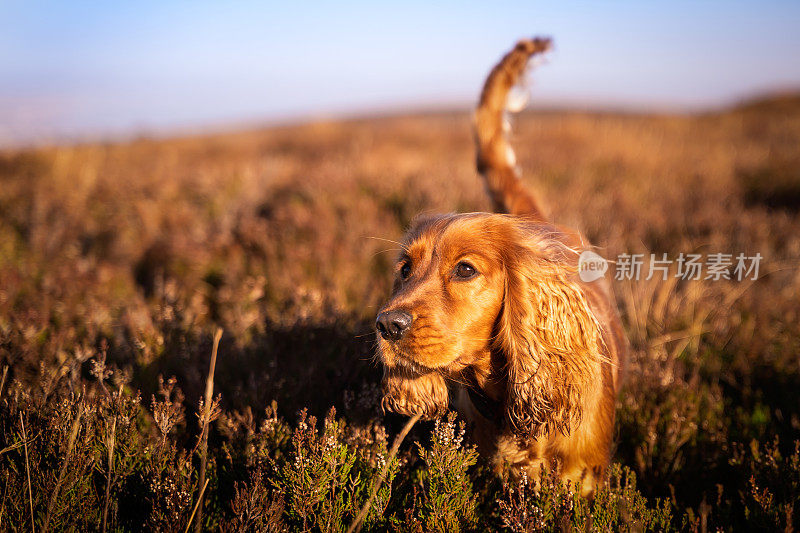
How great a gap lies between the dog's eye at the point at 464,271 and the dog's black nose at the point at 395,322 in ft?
1.08

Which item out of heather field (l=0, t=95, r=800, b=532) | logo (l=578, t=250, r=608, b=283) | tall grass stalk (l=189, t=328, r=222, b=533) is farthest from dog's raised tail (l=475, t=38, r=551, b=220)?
tall grass stalk (l=189, t=328, r=222, b=533)

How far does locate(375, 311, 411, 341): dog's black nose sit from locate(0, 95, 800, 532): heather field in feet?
1.39

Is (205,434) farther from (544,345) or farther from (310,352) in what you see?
(544,345)

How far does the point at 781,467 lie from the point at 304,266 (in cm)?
325

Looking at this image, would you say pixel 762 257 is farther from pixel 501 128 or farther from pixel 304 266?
pixel 304 266

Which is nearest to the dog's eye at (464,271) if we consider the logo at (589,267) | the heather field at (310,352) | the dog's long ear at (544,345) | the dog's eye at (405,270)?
the dog's long ear at (544,345)

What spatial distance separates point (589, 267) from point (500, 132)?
112 centimetres

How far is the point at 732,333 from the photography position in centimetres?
351

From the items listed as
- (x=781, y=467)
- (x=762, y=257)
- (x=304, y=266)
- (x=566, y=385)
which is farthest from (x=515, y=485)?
(x=762, y=257)

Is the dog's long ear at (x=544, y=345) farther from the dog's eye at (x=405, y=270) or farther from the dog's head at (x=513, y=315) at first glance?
the dog's eye at (x=405, y=270)

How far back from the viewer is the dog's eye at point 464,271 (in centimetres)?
202

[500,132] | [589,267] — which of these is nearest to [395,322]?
[589,267]

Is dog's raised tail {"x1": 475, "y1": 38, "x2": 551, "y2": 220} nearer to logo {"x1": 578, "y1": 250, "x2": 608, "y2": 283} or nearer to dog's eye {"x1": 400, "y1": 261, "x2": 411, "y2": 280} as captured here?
logo {"x1": 578, "y1": 250, "x2": 608, "y2": 283}

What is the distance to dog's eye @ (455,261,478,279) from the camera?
202 cm
